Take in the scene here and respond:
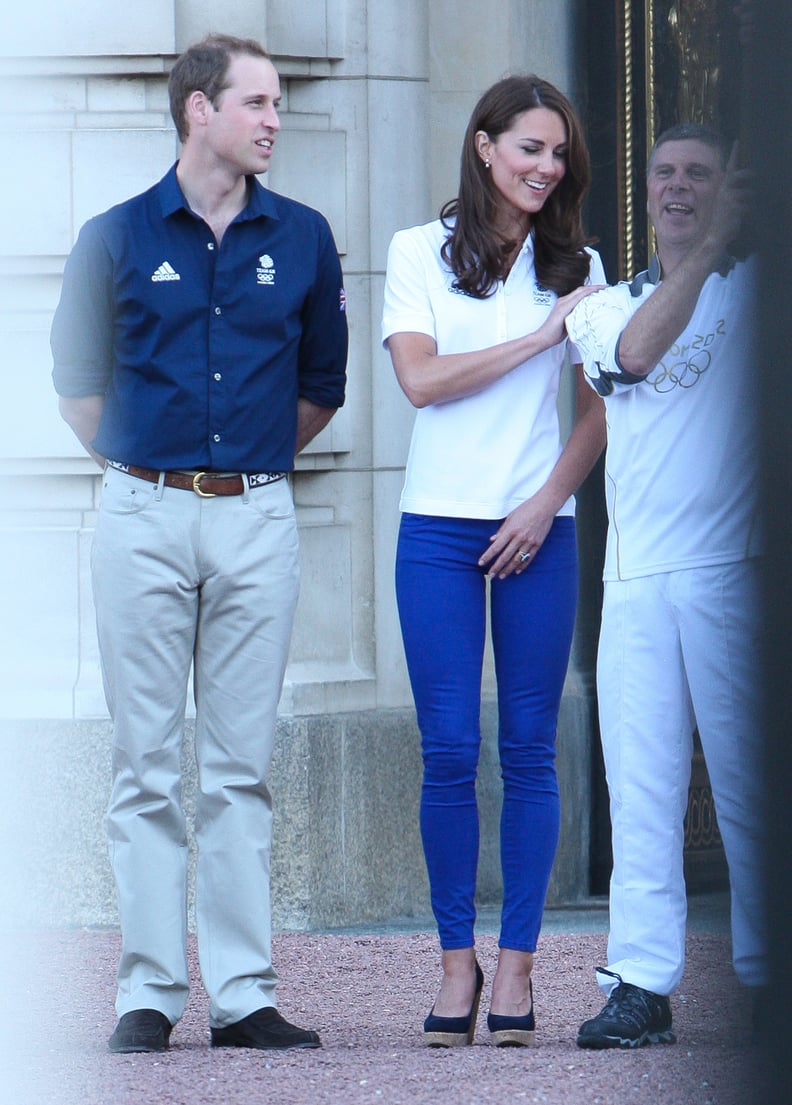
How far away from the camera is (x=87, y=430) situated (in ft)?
13.1

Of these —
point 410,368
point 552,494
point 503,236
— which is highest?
point 503,236

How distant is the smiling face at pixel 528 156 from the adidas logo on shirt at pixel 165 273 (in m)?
0.68

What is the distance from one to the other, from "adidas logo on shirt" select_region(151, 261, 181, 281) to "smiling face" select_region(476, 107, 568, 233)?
2.22 feet

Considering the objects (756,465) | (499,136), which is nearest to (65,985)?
(499,136)

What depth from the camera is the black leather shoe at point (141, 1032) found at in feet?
12.5

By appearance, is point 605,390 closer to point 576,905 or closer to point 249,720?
point 249,720

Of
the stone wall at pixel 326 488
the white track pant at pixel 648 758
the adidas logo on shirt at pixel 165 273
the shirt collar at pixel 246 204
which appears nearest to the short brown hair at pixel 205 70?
the shirt collar at pixel 246 204

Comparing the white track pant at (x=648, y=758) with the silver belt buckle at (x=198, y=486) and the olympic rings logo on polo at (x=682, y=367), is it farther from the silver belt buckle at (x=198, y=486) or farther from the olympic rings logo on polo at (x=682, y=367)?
the silver belt buckle at (x=198, y=486)

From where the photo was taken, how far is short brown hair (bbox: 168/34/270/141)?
3812mm

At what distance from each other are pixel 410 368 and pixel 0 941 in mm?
1969

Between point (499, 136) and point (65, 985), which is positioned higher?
point (499, 136)

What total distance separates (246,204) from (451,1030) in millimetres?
1756

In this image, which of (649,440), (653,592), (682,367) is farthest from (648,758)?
(682,367)

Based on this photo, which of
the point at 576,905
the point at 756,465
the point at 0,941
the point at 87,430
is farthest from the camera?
the point at 576,905
